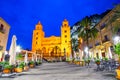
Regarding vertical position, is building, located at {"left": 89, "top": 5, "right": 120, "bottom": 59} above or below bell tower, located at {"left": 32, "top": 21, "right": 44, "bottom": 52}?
below

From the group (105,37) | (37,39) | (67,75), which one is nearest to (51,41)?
(37,39)

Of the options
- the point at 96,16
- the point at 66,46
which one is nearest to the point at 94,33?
the point at 96,16

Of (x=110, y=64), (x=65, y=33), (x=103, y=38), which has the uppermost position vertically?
(x=65, y=33)

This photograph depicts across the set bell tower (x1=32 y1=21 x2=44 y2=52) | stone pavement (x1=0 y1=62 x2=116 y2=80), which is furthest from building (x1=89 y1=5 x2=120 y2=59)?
bell tower (x1=32 y1=21 x2=44 y2=52)

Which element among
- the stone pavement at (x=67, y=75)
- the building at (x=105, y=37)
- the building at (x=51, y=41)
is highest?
the building at (x=51, y=41)

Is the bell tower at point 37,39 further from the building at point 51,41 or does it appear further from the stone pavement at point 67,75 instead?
the stone pavement at point 67,75

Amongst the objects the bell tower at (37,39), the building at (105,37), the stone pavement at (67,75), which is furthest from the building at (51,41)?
the stone pavement at (67,75)

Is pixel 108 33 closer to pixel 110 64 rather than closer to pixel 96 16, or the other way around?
pixel 110 64

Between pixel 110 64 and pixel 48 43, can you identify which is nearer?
pixel 110 64

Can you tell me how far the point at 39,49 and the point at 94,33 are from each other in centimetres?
7190

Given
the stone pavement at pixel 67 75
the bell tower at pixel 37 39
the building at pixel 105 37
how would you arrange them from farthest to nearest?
the bell tower at pixel 37 39
the building at pixel 105 37
the stone pavement at pixel 67 75

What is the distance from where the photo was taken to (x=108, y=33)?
35.1 metres

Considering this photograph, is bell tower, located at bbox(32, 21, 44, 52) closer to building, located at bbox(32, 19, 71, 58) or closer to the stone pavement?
building, located at bbox(32, 19, 71, 58)

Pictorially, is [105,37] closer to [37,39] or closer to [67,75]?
[67,75]
